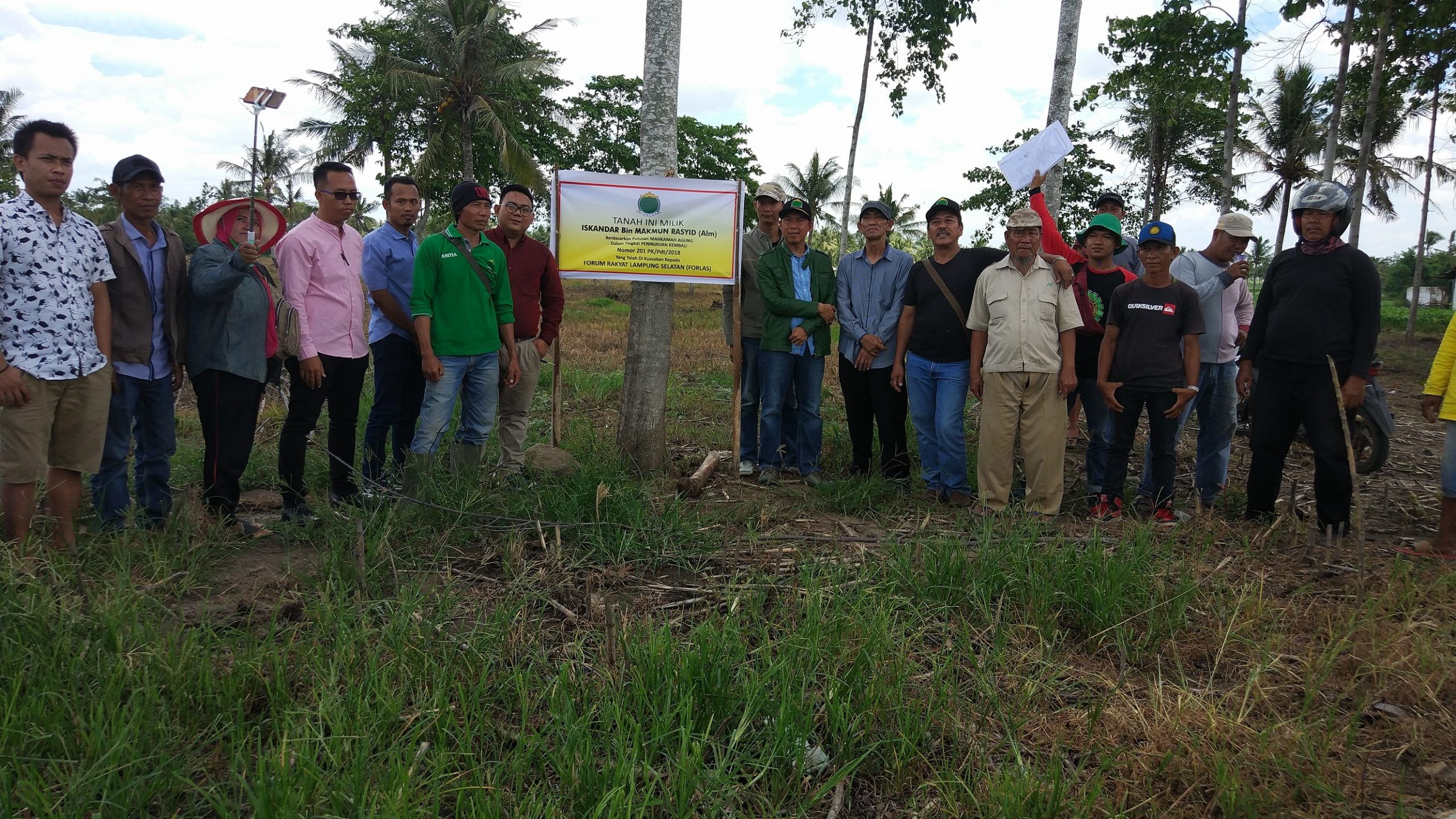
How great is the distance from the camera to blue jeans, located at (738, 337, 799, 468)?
5.98 m

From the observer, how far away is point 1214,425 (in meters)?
5.31

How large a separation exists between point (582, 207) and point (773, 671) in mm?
3661

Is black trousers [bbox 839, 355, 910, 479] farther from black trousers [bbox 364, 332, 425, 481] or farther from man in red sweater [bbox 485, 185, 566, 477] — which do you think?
black trousers [bbox 364, 332, 425, 481]

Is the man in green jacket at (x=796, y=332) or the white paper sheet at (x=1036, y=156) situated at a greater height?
the white paper sheet at (x=1036, y=156)

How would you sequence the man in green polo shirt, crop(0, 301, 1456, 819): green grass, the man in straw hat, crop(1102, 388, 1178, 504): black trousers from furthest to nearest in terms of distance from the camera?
crop(1102, 388, 1178, 504): black trousers → the man in green polo shirt → the man in straw hat → crop(0, 301, 1456, 819): green grass

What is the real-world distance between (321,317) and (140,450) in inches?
42.6

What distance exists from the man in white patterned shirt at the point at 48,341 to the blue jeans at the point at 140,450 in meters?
0.25

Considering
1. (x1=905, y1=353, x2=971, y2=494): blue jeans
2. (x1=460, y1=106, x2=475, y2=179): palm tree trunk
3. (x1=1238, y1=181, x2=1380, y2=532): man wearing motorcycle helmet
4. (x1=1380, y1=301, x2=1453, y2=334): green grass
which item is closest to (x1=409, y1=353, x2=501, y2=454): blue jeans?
(x1=905, y1=353, x2=971, y2=494): blue jeans

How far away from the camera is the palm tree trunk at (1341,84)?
44.1ft

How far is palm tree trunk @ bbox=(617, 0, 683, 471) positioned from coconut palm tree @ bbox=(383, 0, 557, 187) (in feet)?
65.9

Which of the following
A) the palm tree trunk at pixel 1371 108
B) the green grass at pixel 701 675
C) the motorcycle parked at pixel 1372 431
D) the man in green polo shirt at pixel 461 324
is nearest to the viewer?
the green grass at pixel 701 675

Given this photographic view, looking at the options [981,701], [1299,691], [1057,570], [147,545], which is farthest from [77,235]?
[1299,691]

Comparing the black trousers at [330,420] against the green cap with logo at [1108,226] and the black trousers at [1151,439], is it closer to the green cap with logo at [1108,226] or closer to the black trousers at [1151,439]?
the black trousers at [1151,439]

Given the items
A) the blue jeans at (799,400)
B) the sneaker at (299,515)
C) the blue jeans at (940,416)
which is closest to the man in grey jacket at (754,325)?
the blue jeans at (799,400)
